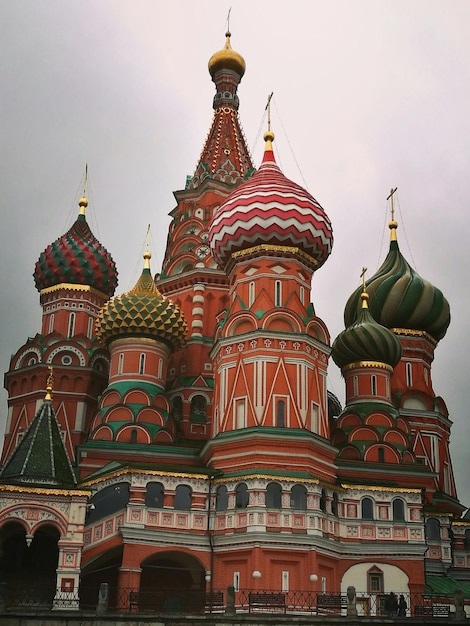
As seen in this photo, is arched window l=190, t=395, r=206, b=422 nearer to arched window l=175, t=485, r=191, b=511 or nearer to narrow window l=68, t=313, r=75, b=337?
narrow window l=68, t=313, r=75, b=337

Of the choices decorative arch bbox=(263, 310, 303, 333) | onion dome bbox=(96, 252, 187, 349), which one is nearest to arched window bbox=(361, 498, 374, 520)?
decorative arch bbox=(263, 310, 303, 333)

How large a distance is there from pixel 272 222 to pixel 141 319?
541 centimetres

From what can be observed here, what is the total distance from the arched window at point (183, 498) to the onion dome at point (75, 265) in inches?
475

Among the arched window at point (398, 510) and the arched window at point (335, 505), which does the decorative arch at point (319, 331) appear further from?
the arched window at point (398, 510)

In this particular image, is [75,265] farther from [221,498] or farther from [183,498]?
[221,498]

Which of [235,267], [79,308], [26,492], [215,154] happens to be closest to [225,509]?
[26,492]

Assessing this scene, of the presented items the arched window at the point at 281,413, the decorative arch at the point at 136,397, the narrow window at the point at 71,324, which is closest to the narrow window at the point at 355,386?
the arched window at the point at 281,413

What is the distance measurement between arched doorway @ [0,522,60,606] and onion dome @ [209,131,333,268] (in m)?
10.6

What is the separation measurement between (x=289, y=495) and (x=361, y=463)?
492 centimetres

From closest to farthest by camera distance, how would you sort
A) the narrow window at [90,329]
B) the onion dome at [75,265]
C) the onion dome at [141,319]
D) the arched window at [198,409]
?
1. the onion dome at [141,319]
2. the arched window at [198,409]
3. the narrow window at [90,329]
4. the onion dome at [75,265]

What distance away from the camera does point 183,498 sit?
969 inches

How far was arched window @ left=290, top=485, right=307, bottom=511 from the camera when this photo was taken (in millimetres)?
24422

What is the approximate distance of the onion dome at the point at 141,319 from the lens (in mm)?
29484

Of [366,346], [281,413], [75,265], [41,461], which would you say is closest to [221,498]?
[281,413]
